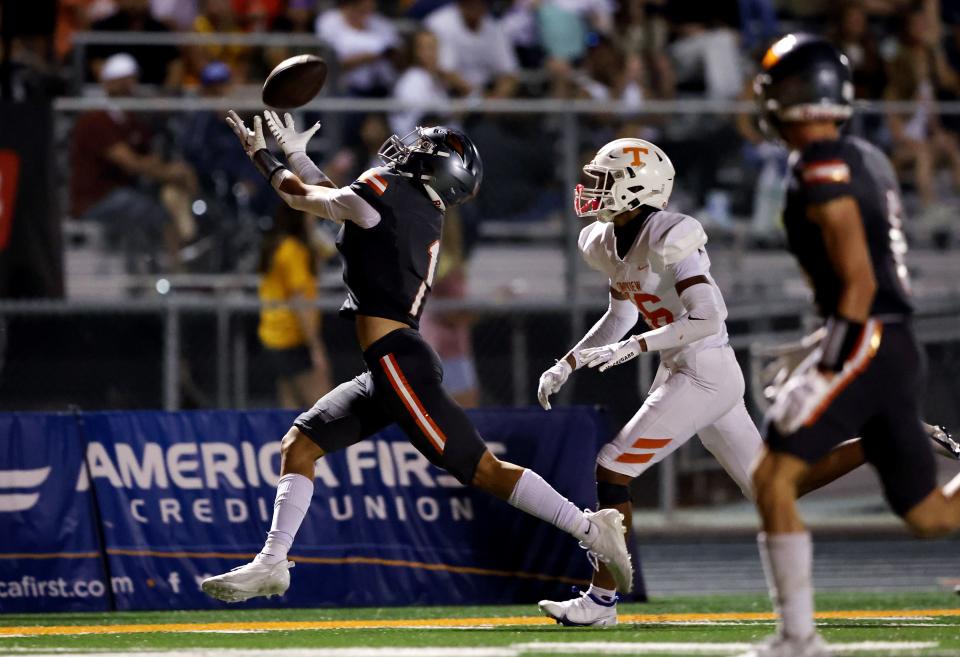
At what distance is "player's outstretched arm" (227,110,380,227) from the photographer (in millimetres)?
6840

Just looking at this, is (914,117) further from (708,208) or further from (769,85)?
(769,85)

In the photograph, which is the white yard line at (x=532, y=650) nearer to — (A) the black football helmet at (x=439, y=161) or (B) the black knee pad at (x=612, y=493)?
(B) the black knee pad at (x=612, y=493)

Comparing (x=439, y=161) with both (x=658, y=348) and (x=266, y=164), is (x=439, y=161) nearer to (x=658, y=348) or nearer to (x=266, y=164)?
(x=266, y=164)

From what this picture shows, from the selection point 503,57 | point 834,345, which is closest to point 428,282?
point 834,345

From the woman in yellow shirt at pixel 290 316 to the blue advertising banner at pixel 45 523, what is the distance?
3074 mm

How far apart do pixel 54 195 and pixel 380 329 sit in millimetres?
4341

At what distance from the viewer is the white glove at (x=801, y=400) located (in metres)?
4.99

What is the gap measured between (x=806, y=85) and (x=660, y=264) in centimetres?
164

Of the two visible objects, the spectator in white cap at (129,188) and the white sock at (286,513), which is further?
the spectator in white cap at (129,188)

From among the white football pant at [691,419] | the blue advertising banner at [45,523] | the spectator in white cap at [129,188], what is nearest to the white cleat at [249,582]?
the white football pant at [691,419]

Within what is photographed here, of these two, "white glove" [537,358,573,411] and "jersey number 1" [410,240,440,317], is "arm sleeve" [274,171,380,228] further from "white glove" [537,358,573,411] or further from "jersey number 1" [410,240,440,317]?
"white glove" [537,358,573,411]

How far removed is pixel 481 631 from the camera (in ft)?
21.6

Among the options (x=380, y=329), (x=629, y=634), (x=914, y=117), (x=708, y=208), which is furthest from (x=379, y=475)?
(x=914, y=117)

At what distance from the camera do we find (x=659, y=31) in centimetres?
1455
